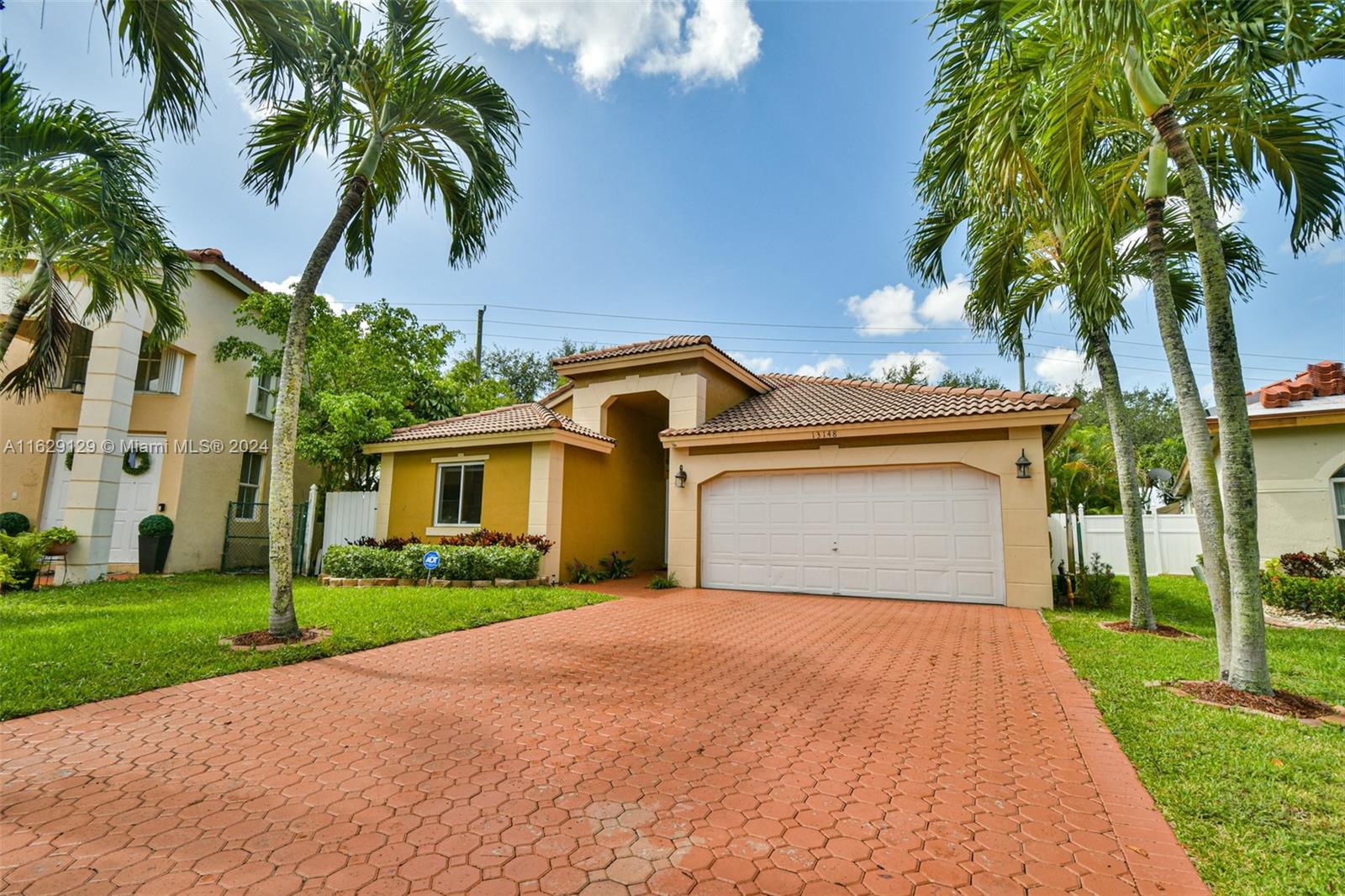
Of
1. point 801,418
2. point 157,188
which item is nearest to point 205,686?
point 157,188

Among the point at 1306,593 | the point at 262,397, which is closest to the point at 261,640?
the point at 262,397

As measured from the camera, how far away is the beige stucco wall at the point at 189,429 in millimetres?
13258

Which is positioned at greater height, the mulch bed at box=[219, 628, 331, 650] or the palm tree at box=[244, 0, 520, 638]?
the palm tree at box=[244, 0, 520, 638]

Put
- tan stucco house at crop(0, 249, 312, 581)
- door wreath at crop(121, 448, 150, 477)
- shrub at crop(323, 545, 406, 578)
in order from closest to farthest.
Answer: tan stucco house at crop(0, 249, 312, 581) < shrub at crop(323, 545, 406, 578) < door wreath at crop(121, 448, 150, 477)

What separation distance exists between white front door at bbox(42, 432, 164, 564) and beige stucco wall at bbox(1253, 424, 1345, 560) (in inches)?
929

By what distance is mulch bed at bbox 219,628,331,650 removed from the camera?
6.40 metres

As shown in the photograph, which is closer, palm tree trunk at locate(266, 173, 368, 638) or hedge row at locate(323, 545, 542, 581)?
palm tree trunk at locate(266, 173, 368, 638)

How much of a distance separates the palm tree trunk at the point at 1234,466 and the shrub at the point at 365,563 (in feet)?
42.4

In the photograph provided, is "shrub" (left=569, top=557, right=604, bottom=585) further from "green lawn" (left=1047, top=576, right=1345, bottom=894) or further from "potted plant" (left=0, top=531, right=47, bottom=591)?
"potted plant" (left=0, top=531, right=47, bottom=591)

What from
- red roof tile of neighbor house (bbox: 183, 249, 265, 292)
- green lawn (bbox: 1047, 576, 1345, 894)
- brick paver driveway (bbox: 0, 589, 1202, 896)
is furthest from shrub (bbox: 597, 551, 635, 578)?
red roof tile of neighbor house (bbox: 183, 249, 265, 292)

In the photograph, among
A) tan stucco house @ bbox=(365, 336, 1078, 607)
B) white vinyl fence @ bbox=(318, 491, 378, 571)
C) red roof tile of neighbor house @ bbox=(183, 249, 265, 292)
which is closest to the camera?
tan stucco house @ bbox=(365, 336, 1078, 607)

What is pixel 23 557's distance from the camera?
→ 1052 cm

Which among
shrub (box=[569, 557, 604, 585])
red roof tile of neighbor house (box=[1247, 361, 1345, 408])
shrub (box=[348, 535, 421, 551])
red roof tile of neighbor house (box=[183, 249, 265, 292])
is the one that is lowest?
shrub (box=[569, 557, 604, 585])

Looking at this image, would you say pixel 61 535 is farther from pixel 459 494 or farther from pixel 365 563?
pixel 459 494
